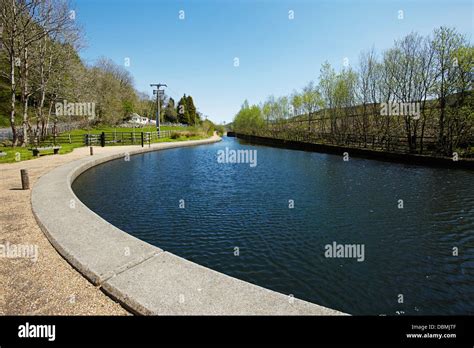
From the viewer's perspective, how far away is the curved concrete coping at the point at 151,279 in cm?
348

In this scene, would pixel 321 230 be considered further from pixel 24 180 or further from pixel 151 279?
pixel 24 180

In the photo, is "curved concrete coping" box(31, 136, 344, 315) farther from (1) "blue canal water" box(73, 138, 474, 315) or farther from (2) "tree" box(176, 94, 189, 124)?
(2) "tree" box(176, 94, 189, 124)

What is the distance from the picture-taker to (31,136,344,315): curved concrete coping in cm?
348

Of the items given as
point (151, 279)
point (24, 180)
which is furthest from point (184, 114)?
point (151, 279)

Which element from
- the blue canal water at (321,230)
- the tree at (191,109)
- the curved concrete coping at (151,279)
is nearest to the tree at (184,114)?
the tree at (191,109)

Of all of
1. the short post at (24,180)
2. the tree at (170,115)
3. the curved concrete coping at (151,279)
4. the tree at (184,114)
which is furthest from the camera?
the tree at (170,115)

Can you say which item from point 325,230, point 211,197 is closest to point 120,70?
point 211,197

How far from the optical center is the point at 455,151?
21.4 m

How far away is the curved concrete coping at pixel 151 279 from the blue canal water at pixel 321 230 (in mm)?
1079

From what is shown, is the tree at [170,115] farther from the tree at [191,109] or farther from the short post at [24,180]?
the short post at [24,180]

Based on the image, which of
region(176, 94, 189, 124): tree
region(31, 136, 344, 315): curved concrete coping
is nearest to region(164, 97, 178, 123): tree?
region(176, 94, 189, 124): tree
